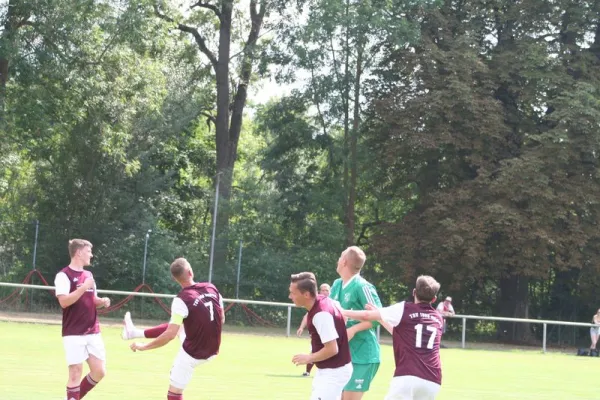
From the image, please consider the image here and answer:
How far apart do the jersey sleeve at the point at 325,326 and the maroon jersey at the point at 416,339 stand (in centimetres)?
60

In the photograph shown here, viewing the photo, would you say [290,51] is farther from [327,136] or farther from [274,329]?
[274,329]

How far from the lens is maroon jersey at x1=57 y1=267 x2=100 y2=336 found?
462 inches

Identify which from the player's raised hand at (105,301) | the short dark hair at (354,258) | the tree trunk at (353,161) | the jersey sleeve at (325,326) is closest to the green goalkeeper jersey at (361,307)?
the short dark hair at (354,258)

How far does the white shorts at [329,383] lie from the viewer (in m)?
8.79

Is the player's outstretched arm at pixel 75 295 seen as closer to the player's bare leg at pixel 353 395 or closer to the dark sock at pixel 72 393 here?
the dark sock at pixel 72 393

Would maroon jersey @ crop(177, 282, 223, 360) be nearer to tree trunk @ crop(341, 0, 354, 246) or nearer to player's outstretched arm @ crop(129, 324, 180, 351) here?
player's outstretched arm @ crop(129, 324, 180, 351)

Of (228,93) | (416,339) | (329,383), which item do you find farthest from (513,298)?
(329,383)

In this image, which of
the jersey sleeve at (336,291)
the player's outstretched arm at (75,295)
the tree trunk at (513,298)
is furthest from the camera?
the tree trunk at (513,298)

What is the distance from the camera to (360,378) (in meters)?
10.2

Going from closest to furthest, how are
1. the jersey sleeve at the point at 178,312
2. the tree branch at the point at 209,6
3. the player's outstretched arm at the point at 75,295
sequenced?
the jersey sleeve at the point at 178,312
the player's outstretched arm at the point at 75,295
the tree branch at the point at 209,6

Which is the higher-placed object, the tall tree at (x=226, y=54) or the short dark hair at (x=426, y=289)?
the tall tree at (x=226, y=54)

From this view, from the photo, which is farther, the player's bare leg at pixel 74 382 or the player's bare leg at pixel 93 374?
the player's bare leg at pixel 93 374

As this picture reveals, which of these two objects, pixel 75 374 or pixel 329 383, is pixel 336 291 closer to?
pixel 329 383

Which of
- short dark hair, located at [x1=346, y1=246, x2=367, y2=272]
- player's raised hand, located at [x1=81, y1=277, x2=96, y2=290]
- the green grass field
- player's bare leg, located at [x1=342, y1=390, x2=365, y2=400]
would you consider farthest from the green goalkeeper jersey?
the green grass field
